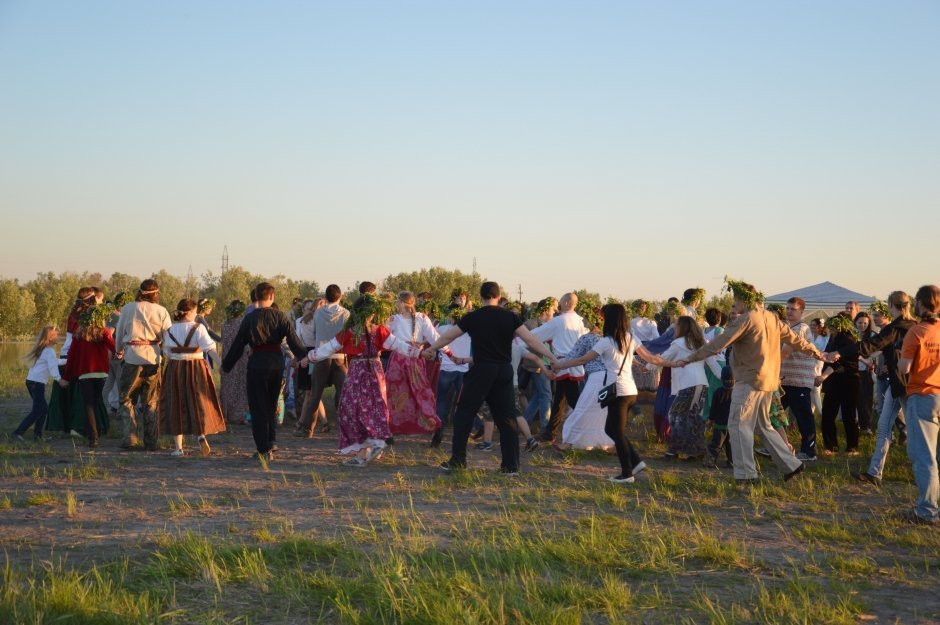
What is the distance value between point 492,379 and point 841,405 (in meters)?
5.35

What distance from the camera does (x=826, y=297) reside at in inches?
944

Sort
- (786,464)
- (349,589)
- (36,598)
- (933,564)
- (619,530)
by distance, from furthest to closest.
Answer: (786,464) → (619,530) → (933,564) → (349,589) → (36,598)

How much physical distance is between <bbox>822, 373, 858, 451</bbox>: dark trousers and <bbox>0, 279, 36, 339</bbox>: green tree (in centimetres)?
5405

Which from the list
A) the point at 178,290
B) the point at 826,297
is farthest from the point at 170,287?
the point at 826,297

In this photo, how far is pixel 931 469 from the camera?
7691 mm

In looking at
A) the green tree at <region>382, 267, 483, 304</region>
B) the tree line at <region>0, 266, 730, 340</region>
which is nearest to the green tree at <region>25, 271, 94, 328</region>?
the tree line at <region>0, 266, 730, 340</region>

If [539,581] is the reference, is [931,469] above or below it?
above

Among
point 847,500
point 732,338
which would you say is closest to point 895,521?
point 847,500

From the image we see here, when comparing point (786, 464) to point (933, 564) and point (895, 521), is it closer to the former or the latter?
point (895, 521)

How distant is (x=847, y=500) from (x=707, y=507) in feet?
5.22

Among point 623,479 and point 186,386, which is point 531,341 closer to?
point 623,479

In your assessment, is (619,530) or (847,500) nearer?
(619,530)

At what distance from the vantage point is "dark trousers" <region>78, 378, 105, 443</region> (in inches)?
457

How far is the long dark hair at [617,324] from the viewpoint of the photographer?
9.88 meters
